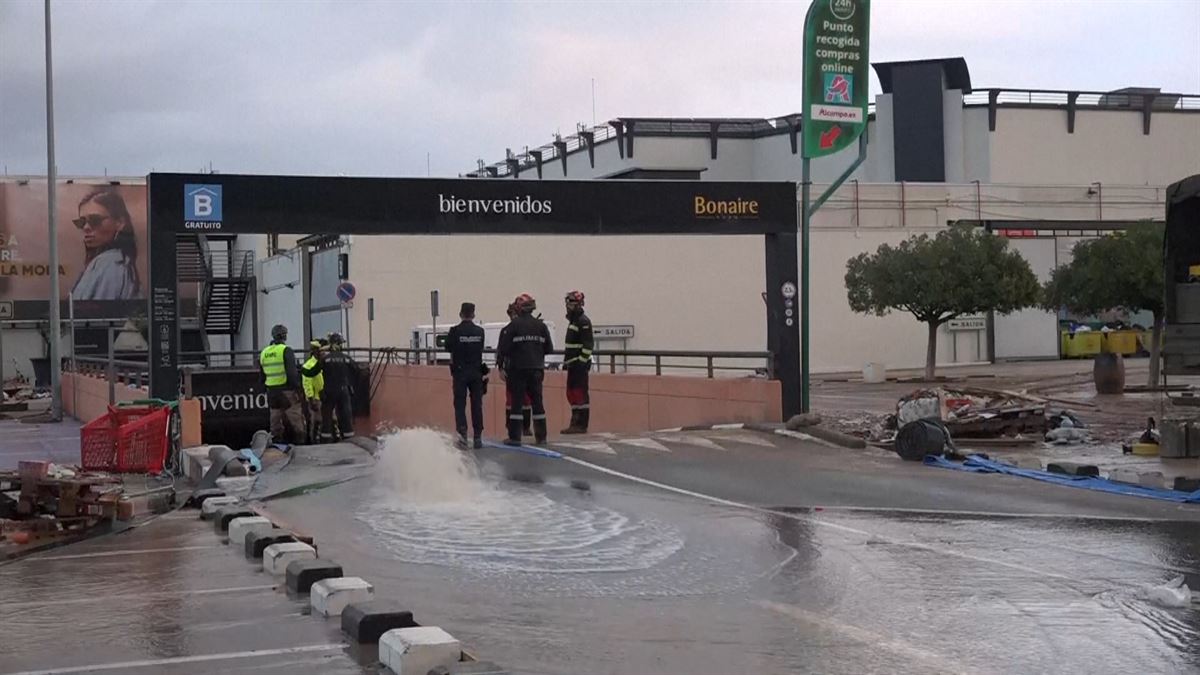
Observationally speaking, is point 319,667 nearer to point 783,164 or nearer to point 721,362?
point 721,362

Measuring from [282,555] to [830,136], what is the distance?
12787mm

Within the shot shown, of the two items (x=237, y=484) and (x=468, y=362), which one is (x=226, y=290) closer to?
(x=468, y=362)

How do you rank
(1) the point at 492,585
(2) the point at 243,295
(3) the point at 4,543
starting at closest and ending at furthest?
(1) the point at 492,585
(3) the point at 4,543
(2) the point at 243,295

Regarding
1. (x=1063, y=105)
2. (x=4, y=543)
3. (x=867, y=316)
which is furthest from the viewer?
(x=1063, y=105)

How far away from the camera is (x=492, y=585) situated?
8.79 metres

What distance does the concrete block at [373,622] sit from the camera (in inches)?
275

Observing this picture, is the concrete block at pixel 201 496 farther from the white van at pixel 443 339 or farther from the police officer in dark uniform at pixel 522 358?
the white van at pixel 443 339

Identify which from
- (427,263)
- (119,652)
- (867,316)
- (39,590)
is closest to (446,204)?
(39,590)

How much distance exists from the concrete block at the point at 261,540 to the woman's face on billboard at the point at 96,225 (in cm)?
5325

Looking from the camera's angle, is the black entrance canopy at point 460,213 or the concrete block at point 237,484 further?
the black entrance canopy at point 460,213

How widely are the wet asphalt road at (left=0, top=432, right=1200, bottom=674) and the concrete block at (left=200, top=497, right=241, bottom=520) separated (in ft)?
0.49

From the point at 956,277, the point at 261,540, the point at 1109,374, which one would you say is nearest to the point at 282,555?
the point at 261,540

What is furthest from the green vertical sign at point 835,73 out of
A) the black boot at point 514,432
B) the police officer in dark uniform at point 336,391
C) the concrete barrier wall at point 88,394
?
the concrete barrier wall at point 88,394

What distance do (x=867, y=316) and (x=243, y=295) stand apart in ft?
79.9
